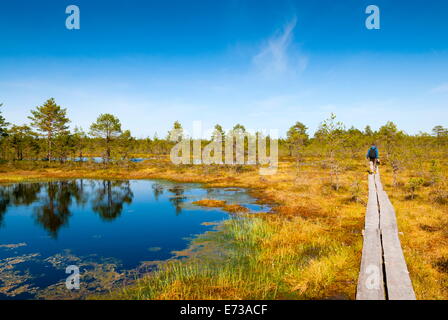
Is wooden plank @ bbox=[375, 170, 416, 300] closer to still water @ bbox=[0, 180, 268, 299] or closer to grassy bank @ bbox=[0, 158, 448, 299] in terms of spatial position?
grassy bank @ bbox=[0, 158, 448, 299]

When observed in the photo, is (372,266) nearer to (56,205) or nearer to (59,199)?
(56,205)

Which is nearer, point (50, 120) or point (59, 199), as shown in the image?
point (59, 199)

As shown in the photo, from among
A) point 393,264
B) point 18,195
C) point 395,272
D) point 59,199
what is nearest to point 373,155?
point 393,264

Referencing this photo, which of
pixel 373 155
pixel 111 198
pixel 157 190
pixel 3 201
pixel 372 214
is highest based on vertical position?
pixel 373 155

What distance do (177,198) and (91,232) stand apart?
12970mm

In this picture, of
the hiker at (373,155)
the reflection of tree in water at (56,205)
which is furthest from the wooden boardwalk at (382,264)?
the reflection of tree in water at (56,205)

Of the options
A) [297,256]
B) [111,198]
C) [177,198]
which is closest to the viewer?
[297,256]

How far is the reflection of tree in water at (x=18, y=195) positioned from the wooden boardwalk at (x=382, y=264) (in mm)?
27790

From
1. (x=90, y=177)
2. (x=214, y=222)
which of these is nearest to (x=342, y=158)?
(x=214, y=222)

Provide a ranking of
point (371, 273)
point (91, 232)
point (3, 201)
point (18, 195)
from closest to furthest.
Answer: point (371, 273), point (91, 232), point (3, 201), point (18, 195)

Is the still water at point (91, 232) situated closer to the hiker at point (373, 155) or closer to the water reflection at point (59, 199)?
the water reflection at point (59, 199)

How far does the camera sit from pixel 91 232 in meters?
19.3
